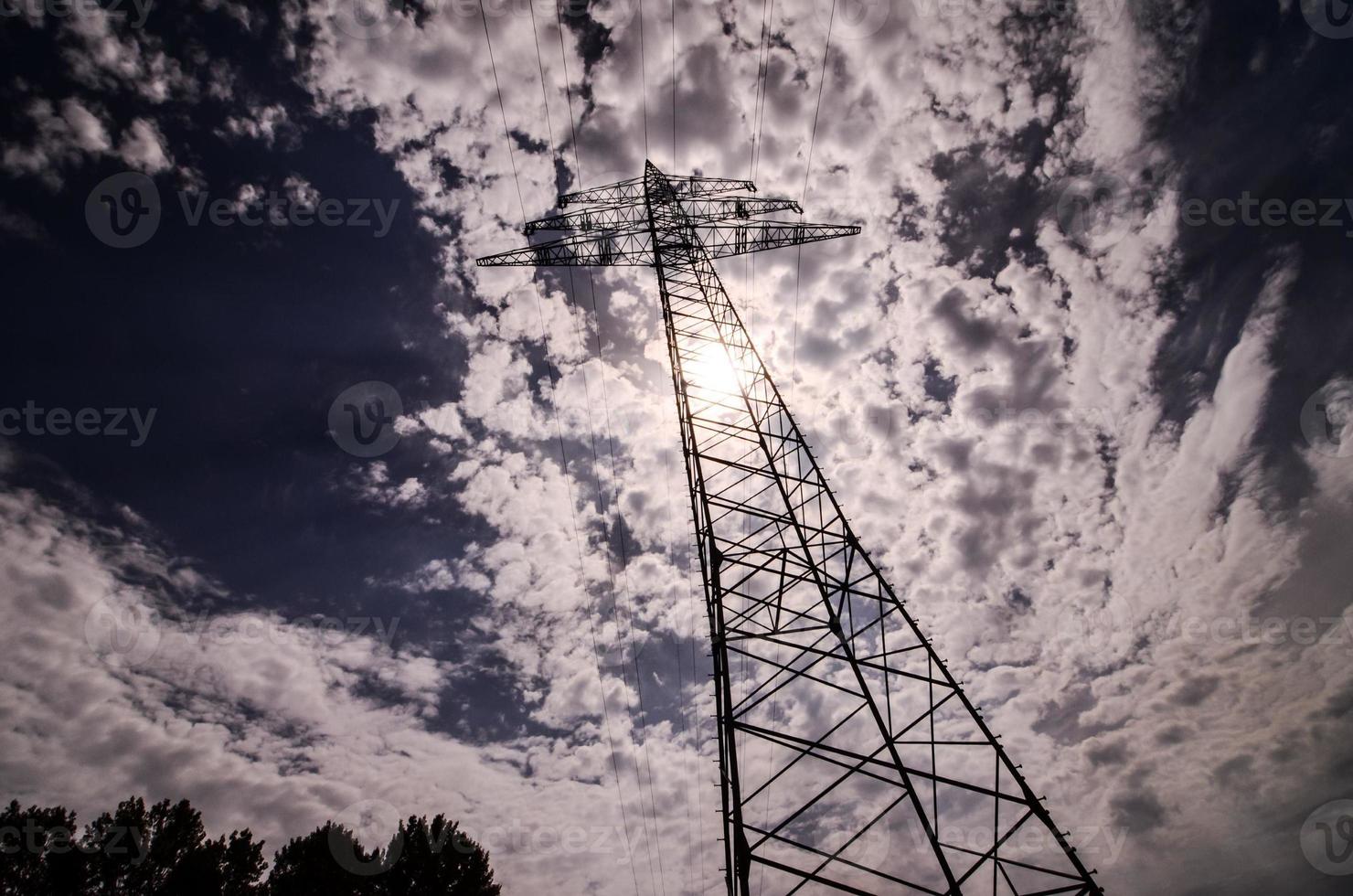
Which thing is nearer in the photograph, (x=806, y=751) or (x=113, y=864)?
(x=806, y=751)

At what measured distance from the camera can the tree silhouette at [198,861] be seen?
17922mm

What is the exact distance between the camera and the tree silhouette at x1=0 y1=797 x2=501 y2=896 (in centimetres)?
1792

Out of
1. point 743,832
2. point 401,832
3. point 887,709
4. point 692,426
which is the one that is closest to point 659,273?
point 692,426

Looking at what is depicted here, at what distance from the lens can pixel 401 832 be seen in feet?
75.8

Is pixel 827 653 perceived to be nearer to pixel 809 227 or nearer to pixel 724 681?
pixel 724 681

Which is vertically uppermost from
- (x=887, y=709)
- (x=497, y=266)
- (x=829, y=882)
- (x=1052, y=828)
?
(x=497, y=266)

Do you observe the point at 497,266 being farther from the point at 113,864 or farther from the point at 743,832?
the point at 113,864

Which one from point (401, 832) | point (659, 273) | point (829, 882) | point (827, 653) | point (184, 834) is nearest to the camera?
point (829, 882)

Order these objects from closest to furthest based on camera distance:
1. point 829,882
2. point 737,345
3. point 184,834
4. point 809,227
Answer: point 829,882 → point 737,345 → point 809,227 → point 184,834

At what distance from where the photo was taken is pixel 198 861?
64.1 ft

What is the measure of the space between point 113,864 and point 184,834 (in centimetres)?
189

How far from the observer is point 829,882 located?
6078mm

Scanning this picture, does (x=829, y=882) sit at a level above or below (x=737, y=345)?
below

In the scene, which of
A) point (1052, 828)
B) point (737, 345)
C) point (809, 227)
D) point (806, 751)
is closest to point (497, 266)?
point (737, 345)
